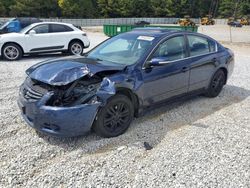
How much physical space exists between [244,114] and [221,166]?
212cm

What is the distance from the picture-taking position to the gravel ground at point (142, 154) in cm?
303

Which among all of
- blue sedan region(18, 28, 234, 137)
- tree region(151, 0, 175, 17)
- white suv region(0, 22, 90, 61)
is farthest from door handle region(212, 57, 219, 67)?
tree region(151, 0, 175, 17)

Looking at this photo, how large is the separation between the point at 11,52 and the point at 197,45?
24.1 ft

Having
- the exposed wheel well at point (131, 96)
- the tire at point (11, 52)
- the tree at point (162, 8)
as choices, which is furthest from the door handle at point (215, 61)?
the tree at point (162, 8)

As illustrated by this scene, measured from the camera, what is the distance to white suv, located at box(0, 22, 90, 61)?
9883 millimetres

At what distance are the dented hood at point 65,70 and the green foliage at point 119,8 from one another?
4981cm

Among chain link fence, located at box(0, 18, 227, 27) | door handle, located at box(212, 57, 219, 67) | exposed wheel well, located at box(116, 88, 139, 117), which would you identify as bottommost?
chain link fence, located at box(0, 18, 227, 27)

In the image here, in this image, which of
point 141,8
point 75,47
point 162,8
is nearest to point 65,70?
point 75,47

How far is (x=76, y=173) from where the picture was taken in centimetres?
311

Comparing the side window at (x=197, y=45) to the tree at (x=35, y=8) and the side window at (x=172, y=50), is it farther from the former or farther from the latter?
the tree at (x=35, y=8)

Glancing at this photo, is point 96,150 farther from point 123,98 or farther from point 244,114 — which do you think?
point 244,114

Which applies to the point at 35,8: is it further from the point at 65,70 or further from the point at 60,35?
the point at 65,70

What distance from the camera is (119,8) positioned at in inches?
2464

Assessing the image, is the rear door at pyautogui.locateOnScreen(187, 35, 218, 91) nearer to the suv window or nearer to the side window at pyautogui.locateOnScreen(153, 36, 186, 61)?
the side window at pyautogui.locateOnScreen(153, 36, 186, 61)
